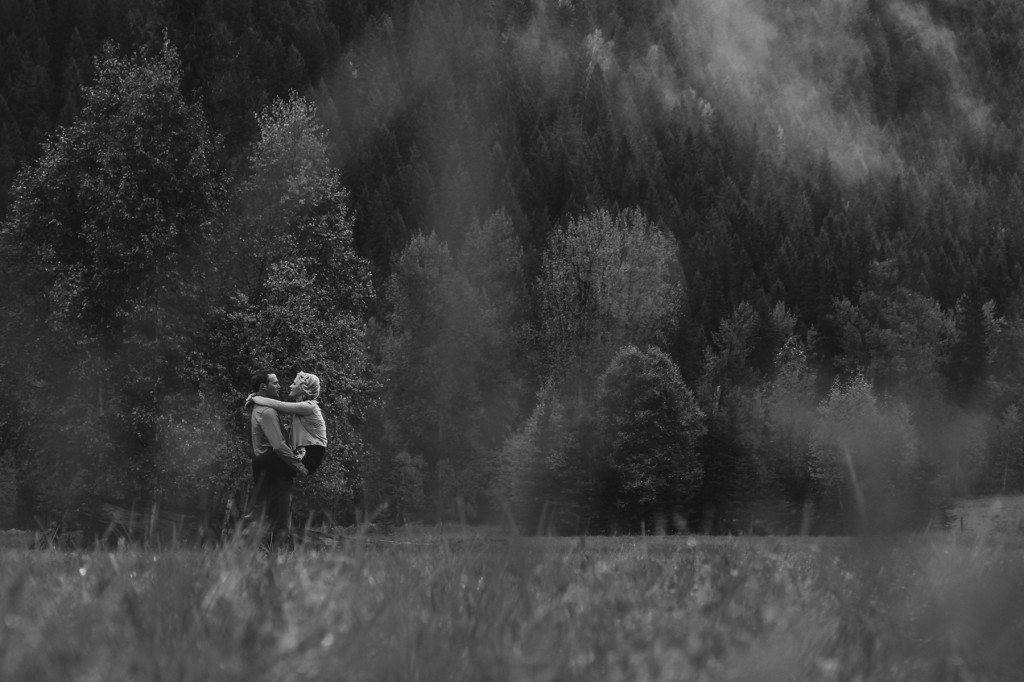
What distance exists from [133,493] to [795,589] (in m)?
33.2

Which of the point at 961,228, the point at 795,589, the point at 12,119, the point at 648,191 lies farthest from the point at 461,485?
the point at 961,228

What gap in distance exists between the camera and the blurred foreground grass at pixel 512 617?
3.34 meters

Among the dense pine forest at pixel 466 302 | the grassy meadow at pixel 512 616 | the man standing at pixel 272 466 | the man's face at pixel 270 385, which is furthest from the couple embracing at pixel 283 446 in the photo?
the grassy meadow at pixel 512 616

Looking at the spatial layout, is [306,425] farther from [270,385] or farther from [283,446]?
[270,385]

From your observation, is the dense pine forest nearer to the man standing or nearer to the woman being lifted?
the man standing

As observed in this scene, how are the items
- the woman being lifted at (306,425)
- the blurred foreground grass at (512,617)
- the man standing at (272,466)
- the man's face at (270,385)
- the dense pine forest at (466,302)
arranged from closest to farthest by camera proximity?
the blurred foreground grass at (512,617)
the man standing at (272,466)
the woman being lifted at (306,425)
the man's face at (270,385)
the dense pine forest at (466,302)

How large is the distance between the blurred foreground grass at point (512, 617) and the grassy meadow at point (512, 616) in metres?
0.01

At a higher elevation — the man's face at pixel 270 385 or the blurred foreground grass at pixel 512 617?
the man's face at pixel 270 385

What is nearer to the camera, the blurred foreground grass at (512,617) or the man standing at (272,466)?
the blurred foreground grass at (512,617)

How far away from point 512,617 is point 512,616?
2cm

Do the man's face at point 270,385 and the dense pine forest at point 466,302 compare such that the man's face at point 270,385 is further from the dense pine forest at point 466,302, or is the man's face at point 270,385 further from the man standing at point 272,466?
the dense pine forest at point 466,302

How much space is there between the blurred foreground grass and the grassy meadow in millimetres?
11

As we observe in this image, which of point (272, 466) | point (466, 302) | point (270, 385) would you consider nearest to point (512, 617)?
point (272, 466)

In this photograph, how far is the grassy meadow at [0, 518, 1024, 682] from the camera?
3342mm
